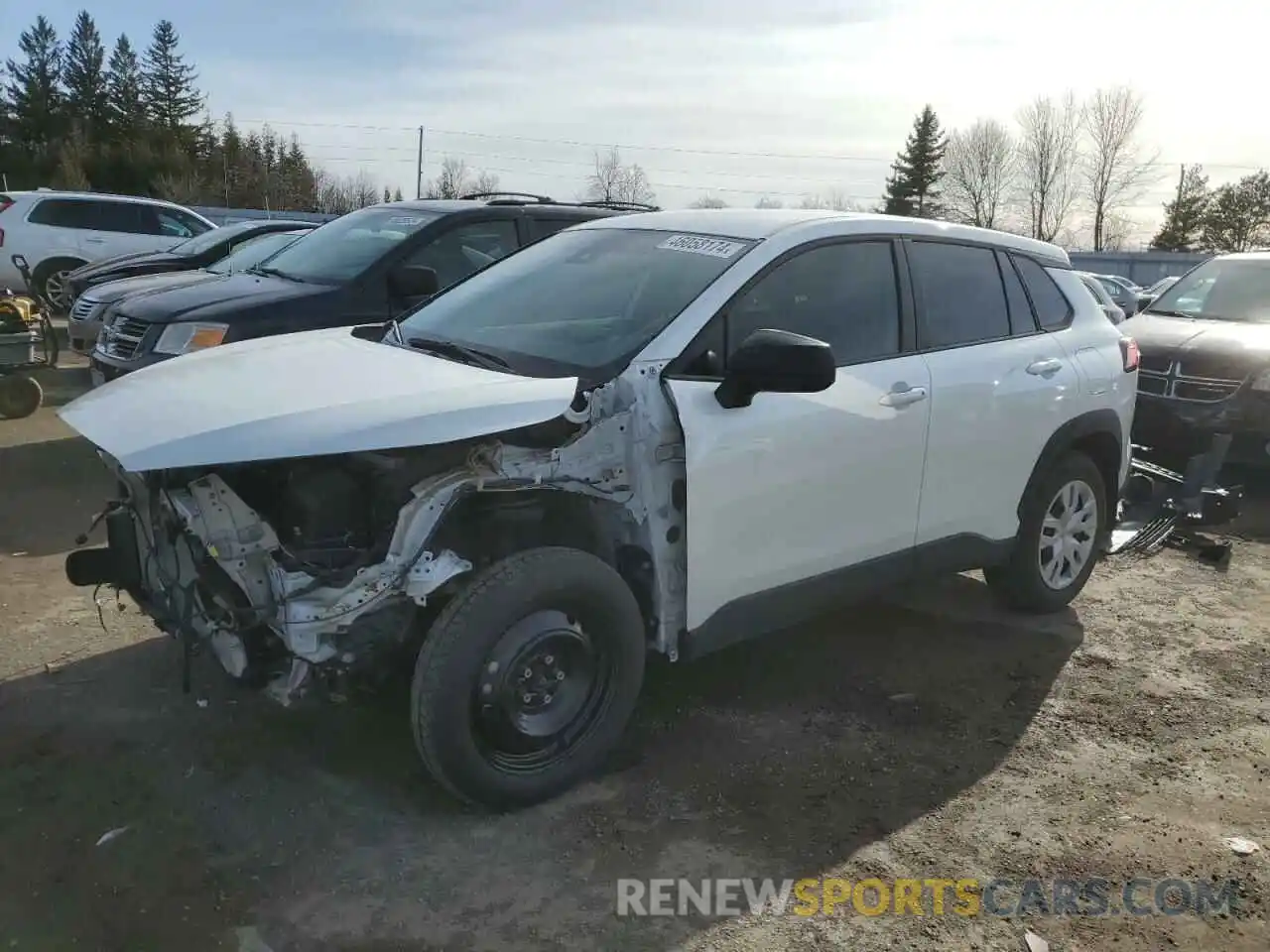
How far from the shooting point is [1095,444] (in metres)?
5.13

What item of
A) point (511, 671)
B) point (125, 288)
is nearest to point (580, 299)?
point (511, 671)

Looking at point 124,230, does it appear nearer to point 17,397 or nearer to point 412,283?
point 17,397

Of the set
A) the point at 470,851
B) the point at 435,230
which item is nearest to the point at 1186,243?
the point at 435,230

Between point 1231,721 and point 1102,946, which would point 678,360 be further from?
point 1231,721

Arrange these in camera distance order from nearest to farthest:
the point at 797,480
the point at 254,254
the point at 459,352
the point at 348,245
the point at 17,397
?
the point at 797,480 < the point at 459,352 < the point at 348,245 < the point at 17,397 < the point at 254,254

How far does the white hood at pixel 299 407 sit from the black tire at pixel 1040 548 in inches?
101

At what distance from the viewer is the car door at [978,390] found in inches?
169

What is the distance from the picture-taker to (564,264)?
4.34 meters

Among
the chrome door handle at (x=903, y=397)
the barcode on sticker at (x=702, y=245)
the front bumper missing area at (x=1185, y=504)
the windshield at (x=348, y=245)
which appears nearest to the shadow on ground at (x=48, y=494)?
the windshield at (x=348, y=245)

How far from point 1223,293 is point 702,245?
22.7ft

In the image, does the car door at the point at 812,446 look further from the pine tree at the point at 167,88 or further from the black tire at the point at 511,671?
the pine tree at the point at 167,88

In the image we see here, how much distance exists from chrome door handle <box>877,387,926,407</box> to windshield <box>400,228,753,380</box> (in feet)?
2.61

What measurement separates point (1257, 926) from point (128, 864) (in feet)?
10.6

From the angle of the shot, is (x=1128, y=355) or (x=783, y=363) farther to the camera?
(x=1128, y=355)
